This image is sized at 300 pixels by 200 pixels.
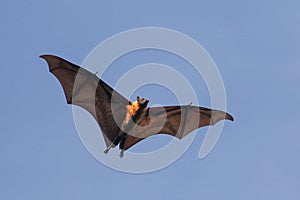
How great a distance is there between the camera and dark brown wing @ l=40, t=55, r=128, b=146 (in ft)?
86.2

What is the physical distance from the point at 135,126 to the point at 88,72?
3.77 metres

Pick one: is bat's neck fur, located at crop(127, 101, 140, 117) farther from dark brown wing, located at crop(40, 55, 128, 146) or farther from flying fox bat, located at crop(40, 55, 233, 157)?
dark brown wing, located at crop(40, 55, 128, 146)

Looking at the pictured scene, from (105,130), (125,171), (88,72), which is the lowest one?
(125,171)

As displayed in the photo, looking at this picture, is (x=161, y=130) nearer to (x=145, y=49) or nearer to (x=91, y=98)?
(x=91, y=98)

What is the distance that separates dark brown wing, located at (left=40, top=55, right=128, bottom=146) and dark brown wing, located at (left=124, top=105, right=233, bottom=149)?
1.13 meters

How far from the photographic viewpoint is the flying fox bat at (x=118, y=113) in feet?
85.2

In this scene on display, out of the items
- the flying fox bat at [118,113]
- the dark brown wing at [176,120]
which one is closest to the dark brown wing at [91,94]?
the flying fox bat at [118,113]

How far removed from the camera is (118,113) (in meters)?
26.2

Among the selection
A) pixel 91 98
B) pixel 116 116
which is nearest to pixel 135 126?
pixel 116 116

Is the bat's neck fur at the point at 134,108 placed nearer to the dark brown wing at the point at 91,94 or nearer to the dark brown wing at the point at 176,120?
the dark brown wing at the point at 91,94

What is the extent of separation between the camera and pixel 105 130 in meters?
26.4

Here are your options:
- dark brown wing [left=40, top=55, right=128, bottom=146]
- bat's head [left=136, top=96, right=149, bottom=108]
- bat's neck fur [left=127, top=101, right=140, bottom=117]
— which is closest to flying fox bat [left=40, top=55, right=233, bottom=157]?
dark brown wing [left=40, top=55, right=128, bottom=146]

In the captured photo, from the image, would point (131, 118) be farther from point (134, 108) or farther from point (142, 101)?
point (142, 101)

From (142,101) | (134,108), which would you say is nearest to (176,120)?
(134,108)
